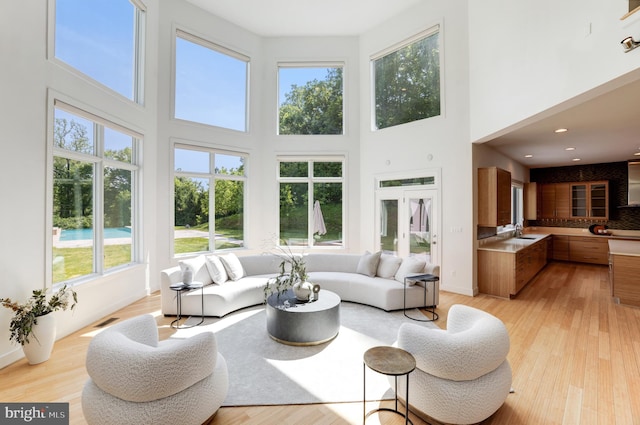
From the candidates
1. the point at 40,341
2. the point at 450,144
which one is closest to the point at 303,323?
the point at 40,341

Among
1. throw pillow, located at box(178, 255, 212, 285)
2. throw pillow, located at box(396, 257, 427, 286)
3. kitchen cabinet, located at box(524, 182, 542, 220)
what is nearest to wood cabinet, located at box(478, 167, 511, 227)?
throw pillow, located at box(396, 257, 427, 286)

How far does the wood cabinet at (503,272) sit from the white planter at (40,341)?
6281 millimetres

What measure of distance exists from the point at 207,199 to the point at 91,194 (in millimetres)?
2345

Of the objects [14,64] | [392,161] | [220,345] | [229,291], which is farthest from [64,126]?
[392,161]

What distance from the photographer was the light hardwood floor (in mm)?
2186

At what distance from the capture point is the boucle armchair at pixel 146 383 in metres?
1.74

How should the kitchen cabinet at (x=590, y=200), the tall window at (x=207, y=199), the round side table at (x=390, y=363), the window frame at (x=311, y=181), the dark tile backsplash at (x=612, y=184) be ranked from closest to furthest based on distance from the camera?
1. the round side table at (x=390, y=363)
2. the tall window at (x=207, y=199)
3. the window frame at (x=311, y=181)
4. the dark tile backsplash at (x=612, y=184)
5. the kitchen cabinet at (x=590, y=200)

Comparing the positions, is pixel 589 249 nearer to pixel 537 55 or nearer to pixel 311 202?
pixel 537 55

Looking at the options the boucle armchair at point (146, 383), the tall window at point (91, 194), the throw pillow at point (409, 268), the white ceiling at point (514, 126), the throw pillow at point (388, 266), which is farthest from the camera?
the throw pillow at point (388, 266)

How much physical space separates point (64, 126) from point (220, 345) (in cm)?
347

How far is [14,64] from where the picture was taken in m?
3.00

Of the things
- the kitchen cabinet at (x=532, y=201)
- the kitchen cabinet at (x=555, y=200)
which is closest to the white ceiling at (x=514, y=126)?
the kitchen cabinet at (x=555, y=200)

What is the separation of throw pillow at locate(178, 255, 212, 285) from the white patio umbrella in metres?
3.17

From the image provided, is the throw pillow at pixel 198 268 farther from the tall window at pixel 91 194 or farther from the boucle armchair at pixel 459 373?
the boucle armchair at pixel 459 373
